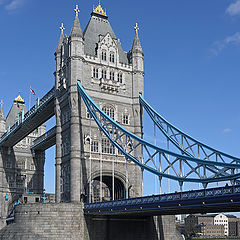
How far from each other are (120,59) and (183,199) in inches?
1170

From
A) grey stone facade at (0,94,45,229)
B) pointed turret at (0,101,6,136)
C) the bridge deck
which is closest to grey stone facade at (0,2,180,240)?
the bridge deck

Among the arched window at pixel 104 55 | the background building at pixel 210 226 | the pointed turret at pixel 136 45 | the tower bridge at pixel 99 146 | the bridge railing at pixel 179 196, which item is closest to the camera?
the bridge railing at pixel 179 196

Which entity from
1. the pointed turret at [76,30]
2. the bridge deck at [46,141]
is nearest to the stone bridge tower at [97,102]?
the pointed turret at [76,30]

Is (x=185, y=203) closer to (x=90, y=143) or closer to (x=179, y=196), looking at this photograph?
(x=179, y=196)

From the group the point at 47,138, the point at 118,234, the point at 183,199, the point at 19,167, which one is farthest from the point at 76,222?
the point at 19,167

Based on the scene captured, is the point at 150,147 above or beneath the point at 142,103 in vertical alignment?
beneath

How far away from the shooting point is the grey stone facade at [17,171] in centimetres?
8475

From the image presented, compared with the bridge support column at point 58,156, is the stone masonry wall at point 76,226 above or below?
below

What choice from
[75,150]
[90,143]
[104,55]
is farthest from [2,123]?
[90,143]

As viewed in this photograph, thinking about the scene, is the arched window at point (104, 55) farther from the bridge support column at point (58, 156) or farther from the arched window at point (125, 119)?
the bridge support column at point (58, 156)

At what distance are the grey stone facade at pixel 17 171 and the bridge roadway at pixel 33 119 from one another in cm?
317

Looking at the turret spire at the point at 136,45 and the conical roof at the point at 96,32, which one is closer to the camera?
the conical roof at the point at 96,32

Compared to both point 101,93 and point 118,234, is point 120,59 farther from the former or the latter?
point 118,234

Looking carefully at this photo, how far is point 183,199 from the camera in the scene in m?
37.2
